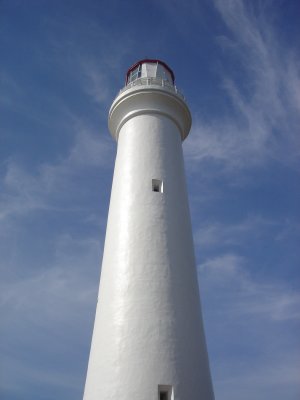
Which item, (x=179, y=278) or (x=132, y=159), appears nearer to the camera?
(x=179, y=278)

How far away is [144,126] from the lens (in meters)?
12.6

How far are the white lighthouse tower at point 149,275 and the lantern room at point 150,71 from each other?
7.51 ft

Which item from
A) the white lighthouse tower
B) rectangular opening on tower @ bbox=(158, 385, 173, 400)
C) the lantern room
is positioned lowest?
rectangular opening on tower @ bbox=(158, 385, 173, 400)

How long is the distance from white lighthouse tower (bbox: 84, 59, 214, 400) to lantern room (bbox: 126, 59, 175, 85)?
2288 millimetres

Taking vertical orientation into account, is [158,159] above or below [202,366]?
above

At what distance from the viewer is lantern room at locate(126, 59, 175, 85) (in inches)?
611

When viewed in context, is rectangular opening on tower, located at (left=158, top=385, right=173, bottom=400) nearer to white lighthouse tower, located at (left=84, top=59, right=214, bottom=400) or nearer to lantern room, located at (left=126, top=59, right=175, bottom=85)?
white lighthouse tower, located at (left=84, top=59, right=214, bottom=400)

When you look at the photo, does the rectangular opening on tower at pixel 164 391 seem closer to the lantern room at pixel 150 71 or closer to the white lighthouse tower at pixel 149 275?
the white lighthouse tower at pixel 149 275

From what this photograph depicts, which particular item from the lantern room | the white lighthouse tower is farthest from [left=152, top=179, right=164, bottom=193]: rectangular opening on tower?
the lantern room

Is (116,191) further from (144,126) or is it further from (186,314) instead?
(186,314)

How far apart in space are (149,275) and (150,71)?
9.49 m

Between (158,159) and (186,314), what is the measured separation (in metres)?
4.89

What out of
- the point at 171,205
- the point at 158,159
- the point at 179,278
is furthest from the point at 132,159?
the point at 179,278

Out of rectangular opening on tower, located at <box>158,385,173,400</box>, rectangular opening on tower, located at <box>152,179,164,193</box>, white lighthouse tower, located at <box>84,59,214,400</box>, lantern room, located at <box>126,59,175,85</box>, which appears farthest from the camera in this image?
lantern room, located at <box>126,59,175,85</box>
